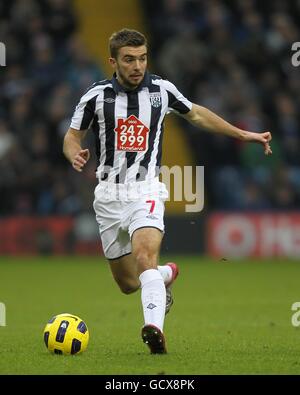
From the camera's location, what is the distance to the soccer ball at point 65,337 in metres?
7.46

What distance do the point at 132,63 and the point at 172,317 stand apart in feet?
11.4

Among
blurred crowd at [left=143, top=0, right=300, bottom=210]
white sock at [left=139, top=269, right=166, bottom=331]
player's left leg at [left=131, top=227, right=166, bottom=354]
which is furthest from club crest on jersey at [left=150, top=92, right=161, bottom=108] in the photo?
blurred crowd at [left=143, top=0, right=300, bottom=210]

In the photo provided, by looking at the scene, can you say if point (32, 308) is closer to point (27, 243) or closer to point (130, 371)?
point (130, 371)

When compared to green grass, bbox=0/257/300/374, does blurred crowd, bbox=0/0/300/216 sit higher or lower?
higher

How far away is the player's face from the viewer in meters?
7.55

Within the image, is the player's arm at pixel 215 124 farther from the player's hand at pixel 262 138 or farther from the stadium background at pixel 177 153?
the stadium background at pixel 177 153

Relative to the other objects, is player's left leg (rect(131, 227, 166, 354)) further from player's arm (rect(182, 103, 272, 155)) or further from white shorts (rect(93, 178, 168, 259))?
player's arm (rect(182, 103, 272, 155))

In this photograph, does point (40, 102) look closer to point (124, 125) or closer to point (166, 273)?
point (166, 273)

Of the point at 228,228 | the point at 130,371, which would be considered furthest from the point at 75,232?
the point at 130,371

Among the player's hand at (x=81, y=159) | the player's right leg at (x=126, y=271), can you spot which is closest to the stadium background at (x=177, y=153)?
the player's right leg at (x=126, y=271)

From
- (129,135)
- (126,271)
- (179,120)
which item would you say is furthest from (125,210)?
(179,120)

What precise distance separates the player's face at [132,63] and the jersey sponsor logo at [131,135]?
28cm

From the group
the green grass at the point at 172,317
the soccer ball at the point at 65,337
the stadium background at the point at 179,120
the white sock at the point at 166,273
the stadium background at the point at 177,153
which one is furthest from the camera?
the stadium background at the point at 179,120

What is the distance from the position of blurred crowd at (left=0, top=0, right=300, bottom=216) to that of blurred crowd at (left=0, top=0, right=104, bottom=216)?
0.02 meters
